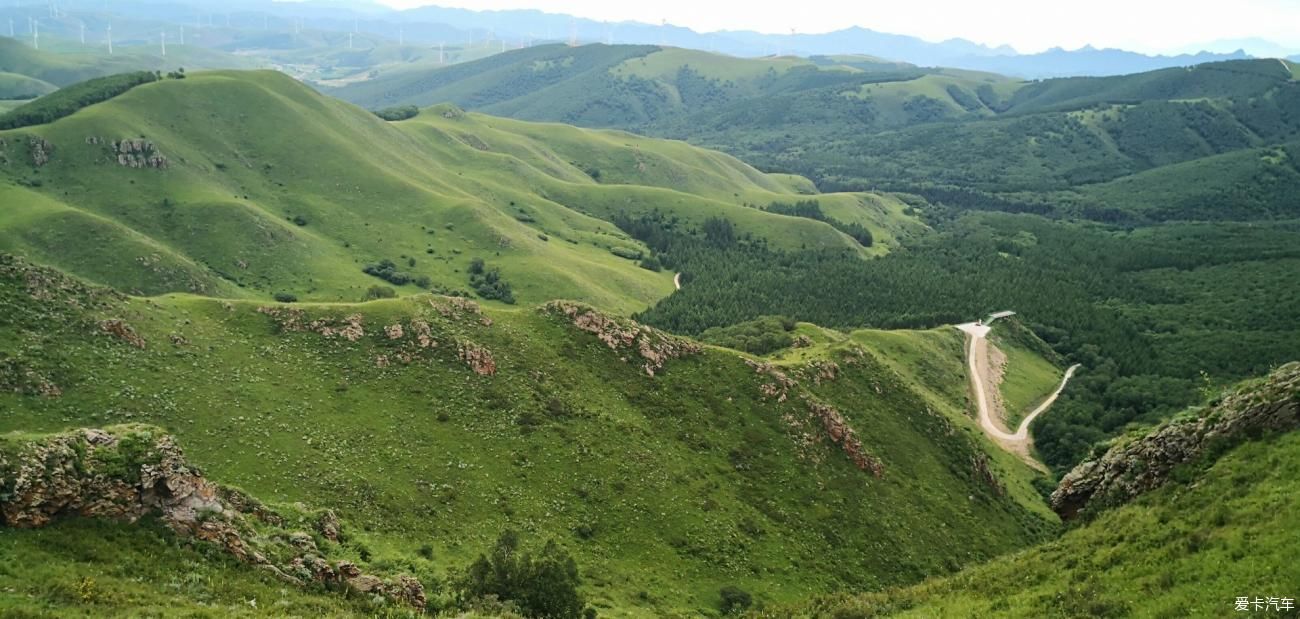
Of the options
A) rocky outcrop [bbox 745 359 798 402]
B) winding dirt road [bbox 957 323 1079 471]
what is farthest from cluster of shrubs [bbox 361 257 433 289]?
winding dirt road [bbox 957 323 1079 471]

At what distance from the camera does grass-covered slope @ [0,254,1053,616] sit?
2522 inches

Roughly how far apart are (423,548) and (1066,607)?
1728 inches

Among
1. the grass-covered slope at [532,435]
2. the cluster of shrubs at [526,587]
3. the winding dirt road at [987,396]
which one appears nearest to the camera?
the cluster of shrubs at [526,587]

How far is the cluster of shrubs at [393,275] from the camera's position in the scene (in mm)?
179625

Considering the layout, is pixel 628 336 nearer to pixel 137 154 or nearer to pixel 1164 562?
pixel 1164 562

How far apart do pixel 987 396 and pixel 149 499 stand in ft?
474

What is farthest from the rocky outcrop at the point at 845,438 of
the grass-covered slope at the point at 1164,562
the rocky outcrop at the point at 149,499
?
the rocky outcrop at the point at 149,499

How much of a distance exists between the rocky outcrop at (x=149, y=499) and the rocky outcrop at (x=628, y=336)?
5342cm

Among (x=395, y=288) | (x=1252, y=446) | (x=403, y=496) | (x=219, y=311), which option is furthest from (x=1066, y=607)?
(x=395, y=288)

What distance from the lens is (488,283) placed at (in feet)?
625

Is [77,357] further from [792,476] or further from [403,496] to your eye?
[792,476]

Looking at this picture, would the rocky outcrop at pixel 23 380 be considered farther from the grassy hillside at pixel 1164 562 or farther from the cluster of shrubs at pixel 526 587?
the grassy hillside at pixel 1164 562

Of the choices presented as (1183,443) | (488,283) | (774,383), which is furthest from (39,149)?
(1183,443)

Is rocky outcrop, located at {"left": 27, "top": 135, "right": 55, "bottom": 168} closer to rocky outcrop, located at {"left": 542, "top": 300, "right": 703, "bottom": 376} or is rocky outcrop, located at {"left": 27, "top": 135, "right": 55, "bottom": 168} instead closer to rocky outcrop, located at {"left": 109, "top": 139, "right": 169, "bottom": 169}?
rocky outcrop, located at {"left": 109, "top": 139, "right": 169, "bottom": 169}
